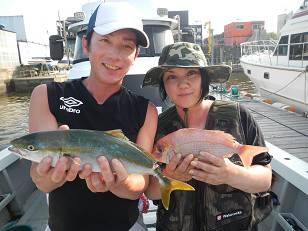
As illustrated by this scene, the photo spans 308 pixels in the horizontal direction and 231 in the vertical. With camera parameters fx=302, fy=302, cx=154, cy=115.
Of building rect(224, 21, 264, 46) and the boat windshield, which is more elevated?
building rect(224, 21, 264, 46)

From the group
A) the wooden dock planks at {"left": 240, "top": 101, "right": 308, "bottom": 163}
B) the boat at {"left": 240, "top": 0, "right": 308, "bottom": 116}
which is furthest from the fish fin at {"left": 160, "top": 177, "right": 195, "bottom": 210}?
the boat at {"left": 240, "top": 0, "right": 308, "bottom": 116}

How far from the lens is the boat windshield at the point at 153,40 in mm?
7452

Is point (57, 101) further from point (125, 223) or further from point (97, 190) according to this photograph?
point (125, 223)

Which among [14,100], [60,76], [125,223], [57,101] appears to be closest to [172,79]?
[57,101]

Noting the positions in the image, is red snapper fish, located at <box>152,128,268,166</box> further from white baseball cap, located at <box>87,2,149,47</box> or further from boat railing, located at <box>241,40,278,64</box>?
boat railing, located at <box>241,40,278,64</box>

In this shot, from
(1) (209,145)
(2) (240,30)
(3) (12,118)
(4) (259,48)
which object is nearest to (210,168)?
(1) (209,145)

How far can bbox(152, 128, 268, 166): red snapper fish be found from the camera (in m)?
2.36

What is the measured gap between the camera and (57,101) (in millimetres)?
2432

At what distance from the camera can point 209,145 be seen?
237cm

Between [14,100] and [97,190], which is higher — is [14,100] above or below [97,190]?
below

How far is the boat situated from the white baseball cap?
12348 millimetres

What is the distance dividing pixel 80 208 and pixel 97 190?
12.0 inches

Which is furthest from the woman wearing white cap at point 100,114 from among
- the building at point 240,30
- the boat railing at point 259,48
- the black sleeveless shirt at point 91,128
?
the building at point 240,30

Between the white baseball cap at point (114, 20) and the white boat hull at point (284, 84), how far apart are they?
12424mm
